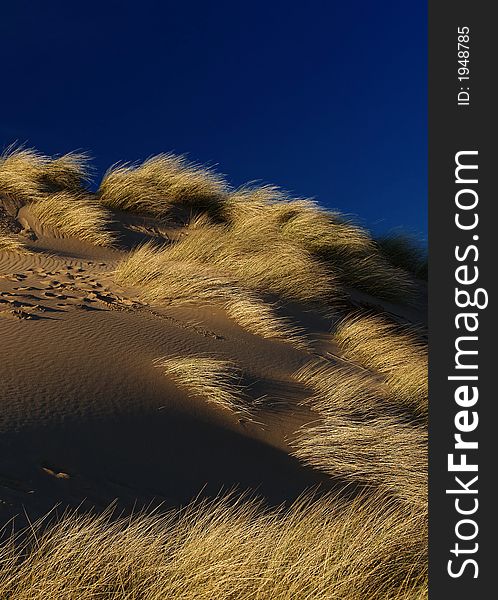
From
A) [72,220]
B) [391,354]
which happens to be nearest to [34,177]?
[72,220]

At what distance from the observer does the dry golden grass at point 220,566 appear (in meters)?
1.95

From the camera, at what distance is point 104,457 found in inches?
132

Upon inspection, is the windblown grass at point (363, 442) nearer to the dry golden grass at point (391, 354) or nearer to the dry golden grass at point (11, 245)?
the dry golden grass at point (391, 354)

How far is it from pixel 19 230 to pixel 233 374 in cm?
488

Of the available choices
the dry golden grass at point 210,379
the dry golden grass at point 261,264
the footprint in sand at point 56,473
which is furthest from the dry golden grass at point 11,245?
the footprint in sand at point 56,473

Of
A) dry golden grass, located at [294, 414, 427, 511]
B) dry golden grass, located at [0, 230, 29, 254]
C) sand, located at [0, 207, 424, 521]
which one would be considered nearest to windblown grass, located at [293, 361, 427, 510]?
dry golden grass, located at [294, 414, 427, 511]

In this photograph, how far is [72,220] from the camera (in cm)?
847

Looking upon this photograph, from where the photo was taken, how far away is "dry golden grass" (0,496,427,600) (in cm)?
195

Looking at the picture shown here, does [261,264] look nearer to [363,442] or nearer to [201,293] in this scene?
[201,293]

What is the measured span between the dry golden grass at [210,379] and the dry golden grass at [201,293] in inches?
56.7

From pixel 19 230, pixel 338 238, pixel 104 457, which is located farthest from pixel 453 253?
pixel 338 238

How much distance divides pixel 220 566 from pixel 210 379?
2.42 m

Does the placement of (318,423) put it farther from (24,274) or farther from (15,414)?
(24,274)

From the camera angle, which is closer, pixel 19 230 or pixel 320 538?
pixel 320 538
